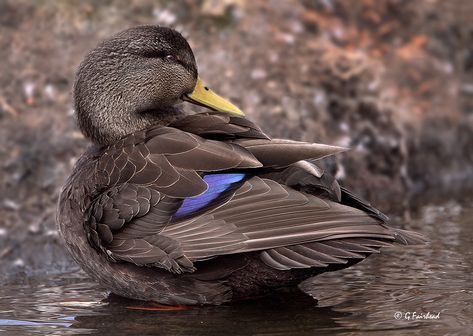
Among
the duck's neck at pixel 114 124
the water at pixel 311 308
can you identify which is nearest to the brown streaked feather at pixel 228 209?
the water at pixel 311 308

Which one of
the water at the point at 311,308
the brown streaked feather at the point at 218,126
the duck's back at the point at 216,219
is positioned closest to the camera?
the water at the point at 311,308

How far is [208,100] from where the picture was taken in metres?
6.01

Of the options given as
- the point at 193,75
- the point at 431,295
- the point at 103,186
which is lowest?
the point at 431,295

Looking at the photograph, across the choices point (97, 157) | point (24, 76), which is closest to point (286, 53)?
point (24, 76)

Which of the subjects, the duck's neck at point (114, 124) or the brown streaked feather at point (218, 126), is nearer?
the brown streaked feather at point (218, 126)

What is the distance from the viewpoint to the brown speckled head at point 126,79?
19.2ft

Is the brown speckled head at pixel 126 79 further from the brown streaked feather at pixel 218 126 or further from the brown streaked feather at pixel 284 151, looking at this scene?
the brown streaked feather at pixel 284 151

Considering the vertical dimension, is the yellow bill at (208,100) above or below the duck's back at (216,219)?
above

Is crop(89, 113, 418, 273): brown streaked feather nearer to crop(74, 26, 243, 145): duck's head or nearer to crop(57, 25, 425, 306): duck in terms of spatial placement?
crop(57, 25, 425, 306): duck

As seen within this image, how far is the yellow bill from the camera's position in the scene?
5965 mm

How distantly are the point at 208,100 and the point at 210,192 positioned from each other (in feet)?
3.71

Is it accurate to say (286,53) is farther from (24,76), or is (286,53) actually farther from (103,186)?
(103,186)

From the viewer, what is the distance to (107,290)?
18.5ft

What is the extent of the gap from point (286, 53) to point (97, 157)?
11.8 ft
